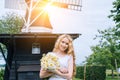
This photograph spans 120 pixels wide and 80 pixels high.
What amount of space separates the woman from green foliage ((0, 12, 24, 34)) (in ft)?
139

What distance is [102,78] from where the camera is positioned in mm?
35406

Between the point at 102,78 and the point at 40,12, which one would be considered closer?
the point at 40,12

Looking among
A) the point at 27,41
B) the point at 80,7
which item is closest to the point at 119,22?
the point at 80,7

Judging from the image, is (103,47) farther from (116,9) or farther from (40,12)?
(40,12)

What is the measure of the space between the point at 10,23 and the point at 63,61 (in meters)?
45.5

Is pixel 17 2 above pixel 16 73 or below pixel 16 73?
above

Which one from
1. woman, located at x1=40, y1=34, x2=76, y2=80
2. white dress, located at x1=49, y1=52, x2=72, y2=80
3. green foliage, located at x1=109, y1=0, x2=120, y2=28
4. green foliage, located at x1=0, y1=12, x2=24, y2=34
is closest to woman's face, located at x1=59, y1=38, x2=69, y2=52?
woman, located at x1=40, y1=34, x2=76, y2=80

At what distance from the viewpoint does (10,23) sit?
51.6 metres

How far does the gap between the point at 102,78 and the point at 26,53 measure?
638 inches

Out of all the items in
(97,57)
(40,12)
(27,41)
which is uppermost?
(40,12)

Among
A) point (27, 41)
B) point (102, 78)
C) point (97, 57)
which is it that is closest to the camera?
point (27, 41)

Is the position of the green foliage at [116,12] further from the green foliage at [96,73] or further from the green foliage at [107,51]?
the green foliage at [107,51]

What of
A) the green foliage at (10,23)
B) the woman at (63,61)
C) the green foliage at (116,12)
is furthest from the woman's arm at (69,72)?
the green foliage at (10,23)

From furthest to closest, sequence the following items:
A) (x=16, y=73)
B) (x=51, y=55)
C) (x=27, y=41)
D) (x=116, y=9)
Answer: (x=116, y=9), (x=27, y=41), (x=16, y=73), (x=51, y=55)
